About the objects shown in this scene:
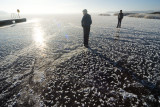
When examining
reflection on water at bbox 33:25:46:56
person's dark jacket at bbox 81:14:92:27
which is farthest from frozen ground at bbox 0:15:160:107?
person's dark jacket at bbox 81:14:92:27

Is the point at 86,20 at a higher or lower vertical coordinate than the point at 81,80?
higher

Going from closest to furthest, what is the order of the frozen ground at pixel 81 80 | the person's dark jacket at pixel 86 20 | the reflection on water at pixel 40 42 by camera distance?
the frozen ground at pixel 81 80
the person's dark jacket at pixel 86 20
the reflection on water at pixel 40 42

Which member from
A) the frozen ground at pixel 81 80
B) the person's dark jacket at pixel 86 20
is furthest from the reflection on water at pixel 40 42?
the person's dark jacket at pixel 86 20

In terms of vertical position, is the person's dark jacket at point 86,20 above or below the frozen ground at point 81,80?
above

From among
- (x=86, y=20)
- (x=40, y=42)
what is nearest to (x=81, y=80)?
(x=86, y=20)

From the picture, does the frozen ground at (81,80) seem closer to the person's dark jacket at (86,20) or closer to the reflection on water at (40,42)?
the reflection on water at (40,42)

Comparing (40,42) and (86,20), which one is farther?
(40,42)

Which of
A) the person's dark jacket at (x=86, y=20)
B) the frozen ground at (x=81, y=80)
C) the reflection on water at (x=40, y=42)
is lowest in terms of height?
the frozen ground at (x=81, y=80)

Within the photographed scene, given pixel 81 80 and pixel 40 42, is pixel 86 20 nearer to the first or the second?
pixel 40 42

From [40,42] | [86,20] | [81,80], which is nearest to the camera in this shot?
[81,80]

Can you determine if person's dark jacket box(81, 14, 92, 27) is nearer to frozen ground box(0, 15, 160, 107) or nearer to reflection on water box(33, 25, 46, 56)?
frozen ground box(0, 15, 160, 107)

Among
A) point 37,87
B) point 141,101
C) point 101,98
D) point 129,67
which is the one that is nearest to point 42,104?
point 37,87

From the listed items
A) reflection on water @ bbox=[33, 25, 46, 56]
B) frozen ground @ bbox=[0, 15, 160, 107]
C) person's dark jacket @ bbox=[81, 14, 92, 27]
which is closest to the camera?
frozen ground @ bbox=[0, 15, 160, 107]

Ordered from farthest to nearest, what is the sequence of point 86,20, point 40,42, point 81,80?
1. point 40,42
2. point 86,20
3. point 81,80
